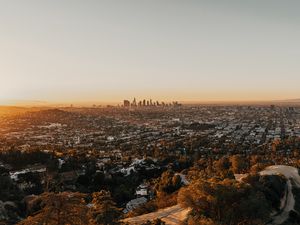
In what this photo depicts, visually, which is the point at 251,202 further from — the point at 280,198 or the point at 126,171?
the point at 126,171

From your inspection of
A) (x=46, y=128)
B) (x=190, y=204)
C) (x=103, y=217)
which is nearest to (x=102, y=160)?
(x=190, y=204)

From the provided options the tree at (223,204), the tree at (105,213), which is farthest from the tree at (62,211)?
the tree at (223,204)

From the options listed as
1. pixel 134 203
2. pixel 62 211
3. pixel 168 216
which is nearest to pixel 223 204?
pixel 168 216

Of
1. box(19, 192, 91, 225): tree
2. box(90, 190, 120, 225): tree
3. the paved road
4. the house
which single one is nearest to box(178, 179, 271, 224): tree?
the paved road

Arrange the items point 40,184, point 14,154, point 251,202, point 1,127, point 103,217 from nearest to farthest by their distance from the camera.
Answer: point 103,217
point 251,202
point 40,184
point 14,154
point 1,127

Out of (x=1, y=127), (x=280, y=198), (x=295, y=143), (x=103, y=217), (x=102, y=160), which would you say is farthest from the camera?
(x=1, y=127)

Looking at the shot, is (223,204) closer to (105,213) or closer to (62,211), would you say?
(105,213)

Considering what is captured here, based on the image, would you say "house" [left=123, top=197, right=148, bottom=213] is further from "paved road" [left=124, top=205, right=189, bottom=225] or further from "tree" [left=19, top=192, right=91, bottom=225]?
"tree" [left=19, top=192, right=91, bottom=225]

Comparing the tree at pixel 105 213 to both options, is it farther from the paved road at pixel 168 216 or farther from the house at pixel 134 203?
the house at pixel 134 203
